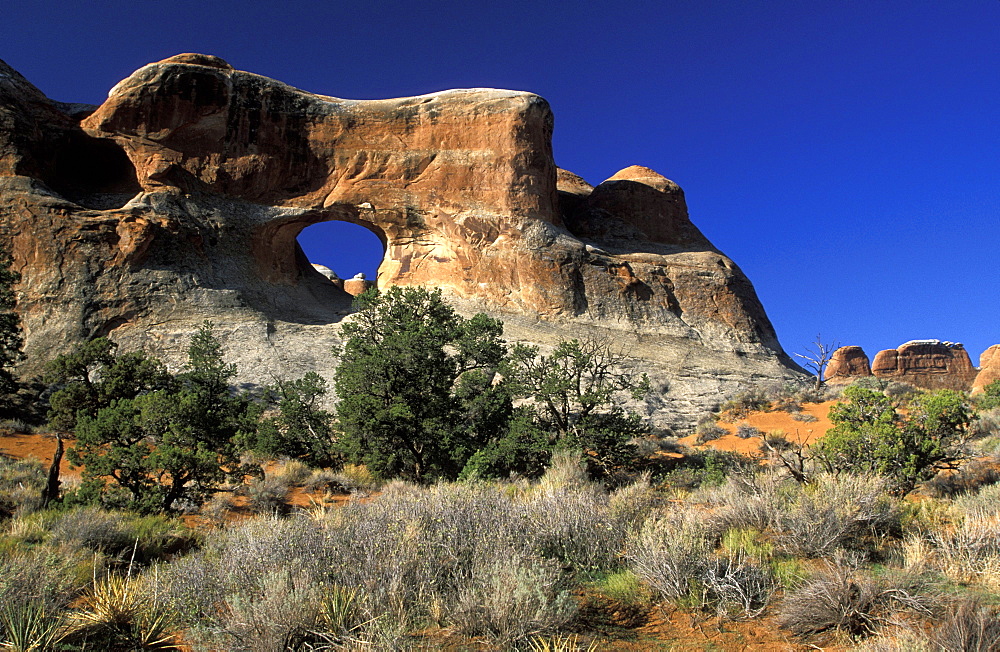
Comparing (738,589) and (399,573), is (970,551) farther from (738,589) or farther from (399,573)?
(399,573)

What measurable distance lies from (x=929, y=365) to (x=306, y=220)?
175 ft

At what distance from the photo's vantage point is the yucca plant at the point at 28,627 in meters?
3.53

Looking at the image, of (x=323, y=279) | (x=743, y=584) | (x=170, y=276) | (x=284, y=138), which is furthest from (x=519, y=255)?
(x=743, y=584)

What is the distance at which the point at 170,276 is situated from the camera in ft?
82.5

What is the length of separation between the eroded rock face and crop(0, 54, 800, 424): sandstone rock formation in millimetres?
29418

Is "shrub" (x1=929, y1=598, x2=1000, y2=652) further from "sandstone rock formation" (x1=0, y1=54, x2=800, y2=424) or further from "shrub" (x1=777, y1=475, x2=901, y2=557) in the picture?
"sandstone rock formation" (x1=0, y1=54, x2=800, y2=424)

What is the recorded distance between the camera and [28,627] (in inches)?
141

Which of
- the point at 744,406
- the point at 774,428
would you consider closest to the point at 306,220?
the point at 744,406

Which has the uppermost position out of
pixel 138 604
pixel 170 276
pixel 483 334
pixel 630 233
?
pixel 630 233

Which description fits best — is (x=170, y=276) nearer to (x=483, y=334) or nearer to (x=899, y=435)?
(x=483, y=334)

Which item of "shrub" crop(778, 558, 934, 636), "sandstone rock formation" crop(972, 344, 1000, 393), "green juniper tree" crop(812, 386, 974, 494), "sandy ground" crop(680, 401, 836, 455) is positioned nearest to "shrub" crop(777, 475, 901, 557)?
"shrub" crop(778, 558, 934, 636)

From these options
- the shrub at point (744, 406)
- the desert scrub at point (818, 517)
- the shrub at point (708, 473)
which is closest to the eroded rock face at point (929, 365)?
the shrub at point (744, 406)

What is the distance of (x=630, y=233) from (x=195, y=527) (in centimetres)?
2912

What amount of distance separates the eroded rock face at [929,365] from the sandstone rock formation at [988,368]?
2640mm
